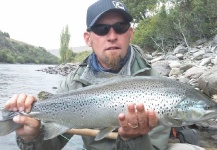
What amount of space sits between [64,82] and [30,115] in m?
0.87

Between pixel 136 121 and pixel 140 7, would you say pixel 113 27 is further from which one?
pixel 140 7

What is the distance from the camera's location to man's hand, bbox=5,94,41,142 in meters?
2.77

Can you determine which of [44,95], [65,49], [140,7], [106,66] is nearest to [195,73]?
[106,66]

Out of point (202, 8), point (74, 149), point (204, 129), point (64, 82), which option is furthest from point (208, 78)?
point (202, 8)

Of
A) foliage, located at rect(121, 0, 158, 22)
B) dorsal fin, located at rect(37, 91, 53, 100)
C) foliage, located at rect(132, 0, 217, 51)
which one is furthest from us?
foliage, located at rect(121, 0, 158, 22)

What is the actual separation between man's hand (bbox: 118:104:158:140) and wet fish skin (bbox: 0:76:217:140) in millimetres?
73

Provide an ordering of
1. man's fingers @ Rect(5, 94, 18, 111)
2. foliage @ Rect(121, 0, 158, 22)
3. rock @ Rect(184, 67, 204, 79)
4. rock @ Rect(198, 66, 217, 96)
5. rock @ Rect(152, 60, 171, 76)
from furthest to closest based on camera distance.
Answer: foliage @ Rect(121, 0, 158, 22)
rock @ Rect(152, 60, 171, 76)
rock @ Rect(184, 67, 204, 79)
rock @ Rect(198, 66, 217, 96)
man's fingers @ Rect(5, 94, 18, 111)

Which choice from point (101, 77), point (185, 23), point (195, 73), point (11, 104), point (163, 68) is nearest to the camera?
point (11, 104)

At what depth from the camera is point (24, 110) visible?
9.25 ft

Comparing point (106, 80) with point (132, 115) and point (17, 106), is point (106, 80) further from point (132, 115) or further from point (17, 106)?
point (17, 106)

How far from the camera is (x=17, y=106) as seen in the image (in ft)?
9.12

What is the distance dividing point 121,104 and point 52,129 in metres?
0.68

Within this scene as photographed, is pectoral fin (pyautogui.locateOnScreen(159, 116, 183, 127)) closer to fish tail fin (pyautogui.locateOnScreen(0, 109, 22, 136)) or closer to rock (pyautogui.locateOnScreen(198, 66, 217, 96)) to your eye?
fish tail fin (pyautogui.locateOnScreen(0, 109, 22, 136))

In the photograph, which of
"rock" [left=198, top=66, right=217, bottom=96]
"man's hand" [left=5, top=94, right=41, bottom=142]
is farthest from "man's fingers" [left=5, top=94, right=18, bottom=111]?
"rock" [left=198, top=66, right=217, bottom=96]
